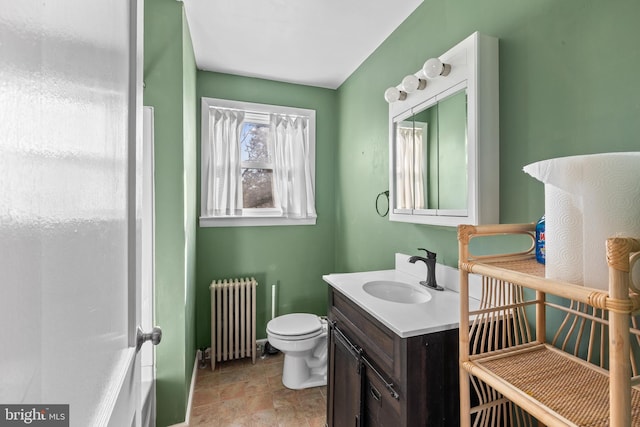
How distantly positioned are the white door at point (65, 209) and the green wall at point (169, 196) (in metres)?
1.13

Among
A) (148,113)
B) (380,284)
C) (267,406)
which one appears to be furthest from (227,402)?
(148,113)

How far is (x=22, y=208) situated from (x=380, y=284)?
150 centimetres

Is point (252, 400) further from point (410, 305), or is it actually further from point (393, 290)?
point (410, 305)

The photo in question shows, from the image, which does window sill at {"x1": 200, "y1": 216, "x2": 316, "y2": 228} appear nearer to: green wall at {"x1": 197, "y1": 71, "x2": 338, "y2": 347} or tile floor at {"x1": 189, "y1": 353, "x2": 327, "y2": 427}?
green wall at {"x1": 197, "y1": 71, "x2": 338, "y2": 347}

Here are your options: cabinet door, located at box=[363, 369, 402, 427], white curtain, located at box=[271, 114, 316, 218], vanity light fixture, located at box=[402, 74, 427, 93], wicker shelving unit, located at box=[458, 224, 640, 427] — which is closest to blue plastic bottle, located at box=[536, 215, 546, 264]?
wicker shelving unit, located at box=[458, 224, 640, 427]

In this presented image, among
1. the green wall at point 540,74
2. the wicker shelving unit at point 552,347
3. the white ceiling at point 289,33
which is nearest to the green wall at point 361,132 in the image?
the green wall at point 540,74

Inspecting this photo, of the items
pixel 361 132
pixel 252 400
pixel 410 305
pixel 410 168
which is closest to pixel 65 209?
pixel 410 305

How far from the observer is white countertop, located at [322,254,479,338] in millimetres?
1011

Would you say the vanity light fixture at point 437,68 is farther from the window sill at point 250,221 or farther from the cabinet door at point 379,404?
the window sill at point 250,221

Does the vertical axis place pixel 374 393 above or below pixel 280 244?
below

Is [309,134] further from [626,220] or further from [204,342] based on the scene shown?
[626,220]

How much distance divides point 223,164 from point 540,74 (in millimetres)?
2224

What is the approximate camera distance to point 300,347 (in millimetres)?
2070

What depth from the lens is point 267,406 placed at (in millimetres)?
1946
